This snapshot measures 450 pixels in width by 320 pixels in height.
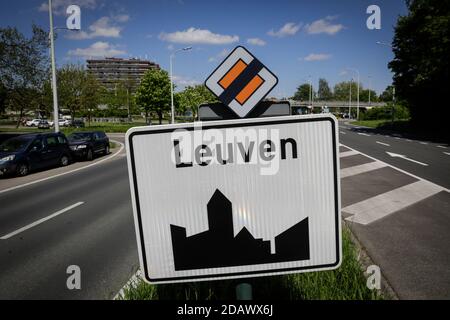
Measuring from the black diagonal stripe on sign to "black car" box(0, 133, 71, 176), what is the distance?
13256 millimetres

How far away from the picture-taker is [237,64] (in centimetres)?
148

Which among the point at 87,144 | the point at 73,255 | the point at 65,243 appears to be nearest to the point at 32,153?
the point at 87,144

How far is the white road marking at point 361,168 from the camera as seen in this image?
1063 cm

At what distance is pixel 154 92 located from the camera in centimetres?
4372

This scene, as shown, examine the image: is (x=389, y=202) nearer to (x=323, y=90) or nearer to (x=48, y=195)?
(x=48, y=195)

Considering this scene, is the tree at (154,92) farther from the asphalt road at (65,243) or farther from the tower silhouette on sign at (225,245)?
the tower silhouette on sign at (225,245)

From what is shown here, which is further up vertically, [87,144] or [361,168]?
[87,144]

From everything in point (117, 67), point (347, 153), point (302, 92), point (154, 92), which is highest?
point (117, 67)

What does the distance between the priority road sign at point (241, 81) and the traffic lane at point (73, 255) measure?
3125 mm

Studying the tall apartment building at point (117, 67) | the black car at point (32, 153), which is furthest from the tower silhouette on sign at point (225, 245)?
the tall apartment building at point (117, 67)

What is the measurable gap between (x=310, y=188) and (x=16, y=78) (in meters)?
23.8

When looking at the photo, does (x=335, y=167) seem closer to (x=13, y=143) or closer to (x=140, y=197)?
(x=140, y=197)

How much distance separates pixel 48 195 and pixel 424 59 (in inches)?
1070
